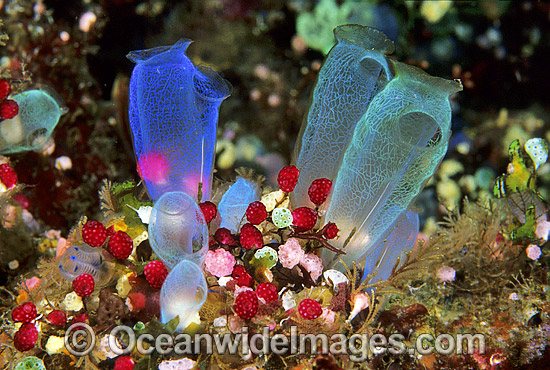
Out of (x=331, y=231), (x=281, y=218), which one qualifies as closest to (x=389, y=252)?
(x=331, y=231)

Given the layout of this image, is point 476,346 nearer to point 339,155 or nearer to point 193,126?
point 339,155

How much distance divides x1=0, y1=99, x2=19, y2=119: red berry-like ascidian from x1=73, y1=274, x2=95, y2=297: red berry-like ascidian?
0.80 m

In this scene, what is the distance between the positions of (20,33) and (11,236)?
1133mm

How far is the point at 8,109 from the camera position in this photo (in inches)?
61.9

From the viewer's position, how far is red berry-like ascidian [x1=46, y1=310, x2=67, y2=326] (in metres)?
1.17

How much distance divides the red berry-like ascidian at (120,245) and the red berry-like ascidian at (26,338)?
28cm

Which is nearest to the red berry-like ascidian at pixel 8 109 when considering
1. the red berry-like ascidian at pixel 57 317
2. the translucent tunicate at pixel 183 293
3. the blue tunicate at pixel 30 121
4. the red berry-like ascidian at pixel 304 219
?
the blue tunicate at pixel 30 121

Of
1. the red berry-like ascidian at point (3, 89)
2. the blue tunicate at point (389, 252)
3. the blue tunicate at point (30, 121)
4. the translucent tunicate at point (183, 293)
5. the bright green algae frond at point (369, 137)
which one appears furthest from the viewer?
the blue tunicate at point (30, 121)

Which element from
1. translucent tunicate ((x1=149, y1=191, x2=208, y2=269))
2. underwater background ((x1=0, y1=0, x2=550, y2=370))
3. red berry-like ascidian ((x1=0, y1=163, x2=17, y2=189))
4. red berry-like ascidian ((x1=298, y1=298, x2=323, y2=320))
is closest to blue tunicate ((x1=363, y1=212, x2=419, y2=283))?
underwater background ((x1=0, y1=0, x2=550, y2=370))

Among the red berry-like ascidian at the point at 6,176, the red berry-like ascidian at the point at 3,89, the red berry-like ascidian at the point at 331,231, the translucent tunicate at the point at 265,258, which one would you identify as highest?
the red berry-like ascidian at the point at 3,89

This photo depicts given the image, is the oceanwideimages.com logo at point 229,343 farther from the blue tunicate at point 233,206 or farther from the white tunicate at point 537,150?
the white tunicate at point 537,150

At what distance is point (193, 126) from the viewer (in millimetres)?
1348

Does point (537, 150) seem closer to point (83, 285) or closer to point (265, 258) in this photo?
point (265, 258)

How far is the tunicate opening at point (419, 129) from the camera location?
121 centimetres
